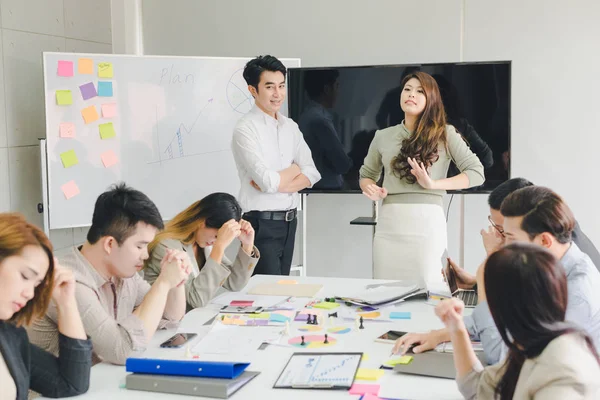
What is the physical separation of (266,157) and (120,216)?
1765 mm

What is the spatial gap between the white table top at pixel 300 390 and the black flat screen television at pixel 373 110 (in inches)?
69.4

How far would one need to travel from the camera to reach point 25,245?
62.5 inches

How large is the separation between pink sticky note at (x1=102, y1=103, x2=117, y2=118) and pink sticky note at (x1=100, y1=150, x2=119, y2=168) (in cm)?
21

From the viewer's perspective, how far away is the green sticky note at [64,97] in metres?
4.12

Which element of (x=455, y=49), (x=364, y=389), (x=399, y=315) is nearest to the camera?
(x=364, y=389)

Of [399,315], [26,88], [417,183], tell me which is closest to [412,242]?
[417,183]

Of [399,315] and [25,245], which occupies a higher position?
[25,245]

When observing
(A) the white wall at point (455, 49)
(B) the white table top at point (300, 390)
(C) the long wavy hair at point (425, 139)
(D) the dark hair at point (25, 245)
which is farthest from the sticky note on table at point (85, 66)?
(D) the dark hair at point (25, 245)

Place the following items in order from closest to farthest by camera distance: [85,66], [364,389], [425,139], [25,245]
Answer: [25,245]
[364,389]
[425,139]
[85,66]

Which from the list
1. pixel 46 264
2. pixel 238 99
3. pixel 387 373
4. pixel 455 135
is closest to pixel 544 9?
pixel 455 135

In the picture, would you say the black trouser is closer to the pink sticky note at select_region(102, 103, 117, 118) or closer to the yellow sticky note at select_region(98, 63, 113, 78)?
the pink sticky note at select_region(102, 103, 117, 118)

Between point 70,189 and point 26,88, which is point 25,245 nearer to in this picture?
point 70,189

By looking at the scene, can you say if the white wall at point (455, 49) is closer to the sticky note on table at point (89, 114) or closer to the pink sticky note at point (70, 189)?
the sticky note on table at point (89, 114)

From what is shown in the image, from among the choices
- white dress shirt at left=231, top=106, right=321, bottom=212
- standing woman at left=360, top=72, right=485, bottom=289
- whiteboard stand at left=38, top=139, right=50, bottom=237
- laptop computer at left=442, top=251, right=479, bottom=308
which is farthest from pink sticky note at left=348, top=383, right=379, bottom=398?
whiteboard stand at left=38, top=139, right=50, bottom=237
